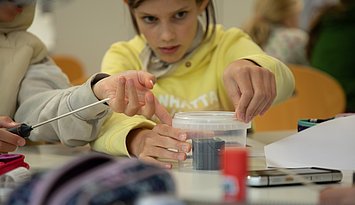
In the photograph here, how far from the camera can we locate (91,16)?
352 centimetres

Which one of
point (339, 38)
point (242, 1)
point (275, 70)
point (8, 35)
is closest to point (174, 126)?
point (275, 70)

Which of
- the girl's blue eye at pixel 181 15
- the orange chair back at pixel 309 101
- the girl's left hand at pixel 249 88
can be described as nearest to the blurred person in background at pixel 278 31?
the orange chair back at pixel 309 101

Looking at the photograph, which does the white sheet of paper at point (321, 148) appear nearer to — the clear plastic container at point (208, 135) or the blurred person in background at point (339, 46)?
the clear plastic container at point (208, 135)

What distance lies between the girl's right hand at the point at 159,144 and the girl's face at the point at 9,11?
31 cm

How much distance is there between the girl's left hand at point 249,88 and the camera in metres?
1.11

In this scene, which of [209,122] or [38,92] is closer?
[209,122]

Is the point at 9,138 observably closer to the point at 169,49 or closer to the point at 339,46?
the point at 169,49

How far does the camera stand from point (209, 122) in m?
1.06

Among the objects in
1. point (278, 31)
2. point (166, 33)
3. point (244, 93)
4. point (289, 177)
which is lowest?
point (289, 177)

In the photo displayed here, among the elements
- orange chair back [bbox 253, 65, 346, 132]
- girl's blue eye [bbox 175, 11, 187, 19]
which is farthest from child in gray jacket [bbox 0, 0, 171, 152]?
orange chair back [bbox 253, 65, 346, 132]

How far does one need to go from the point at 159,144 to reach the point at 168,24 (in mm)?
334

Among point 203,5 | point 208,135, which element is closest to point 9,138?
point 208,135

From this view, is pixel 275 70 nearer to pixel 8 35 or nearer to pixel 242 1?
pixel 8 35

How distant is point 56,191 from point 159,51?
86cm
